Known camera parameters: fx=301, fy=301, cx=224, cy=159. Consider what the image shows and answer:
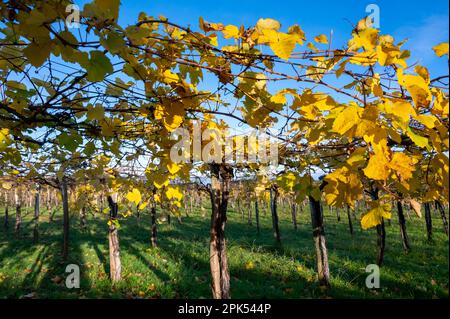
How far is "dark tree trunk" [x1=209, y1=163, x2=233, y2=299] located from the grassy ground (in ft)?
5.81

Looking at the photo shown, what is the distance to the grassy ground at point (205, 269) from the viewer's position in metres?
7.41

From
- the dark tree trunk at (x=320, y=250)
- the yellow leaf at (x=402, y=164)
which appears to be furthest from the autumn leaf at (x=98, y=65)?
the dark tree trunk at (x=320, y=250)

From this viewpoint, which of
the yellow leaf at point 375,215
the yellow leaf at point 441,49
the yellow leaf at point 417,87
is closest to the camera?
the yellow leaf at point 441,49

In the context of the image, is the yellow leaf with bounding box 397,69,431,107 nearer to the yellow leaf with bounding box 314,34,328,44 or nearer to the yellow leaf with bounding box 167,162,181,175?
the yellow leaf with bounding box 314,34,328,44

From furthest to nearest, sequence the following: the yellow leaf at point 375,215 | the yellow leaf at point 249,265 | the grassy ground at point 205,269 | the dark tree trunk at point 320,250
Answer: the yellow leaf at point 249,265 < the dark tree trunk at point 320,250 < the grassy ground at point 205,269 < the yellow leaf at point 375,215

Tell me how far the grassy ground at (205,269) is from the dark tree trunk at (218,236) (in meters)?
1.77

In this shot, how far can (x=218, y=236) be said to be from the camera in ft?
18.0

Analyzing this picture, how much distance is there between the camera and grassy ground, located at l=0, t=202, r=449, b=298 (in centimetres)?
741

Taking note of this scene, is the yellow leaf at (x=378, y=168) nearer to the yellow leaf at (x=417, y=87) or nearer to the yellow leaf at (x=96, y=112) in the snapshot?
the yellow leaf at (x=417, y=87)

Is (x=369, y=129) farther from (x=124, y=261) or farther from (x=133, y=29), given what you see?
(x=124, y=261)

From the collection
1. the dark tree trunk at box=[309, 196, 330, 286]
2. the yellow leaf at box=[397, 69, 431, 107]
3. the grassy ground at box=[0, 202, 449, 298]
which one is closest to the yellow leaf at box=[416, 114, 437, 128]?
the yellow leaf at box=[397, 69, 431, 107]

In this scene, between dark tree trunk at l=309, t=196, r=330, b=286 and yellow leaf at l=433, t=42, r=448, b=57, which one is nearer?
yellow leaf at l=433, t=42, r=448, b=57

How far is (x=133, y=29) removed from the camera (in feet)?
3.30

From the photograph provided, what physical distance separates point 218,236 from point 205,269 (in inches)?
182
